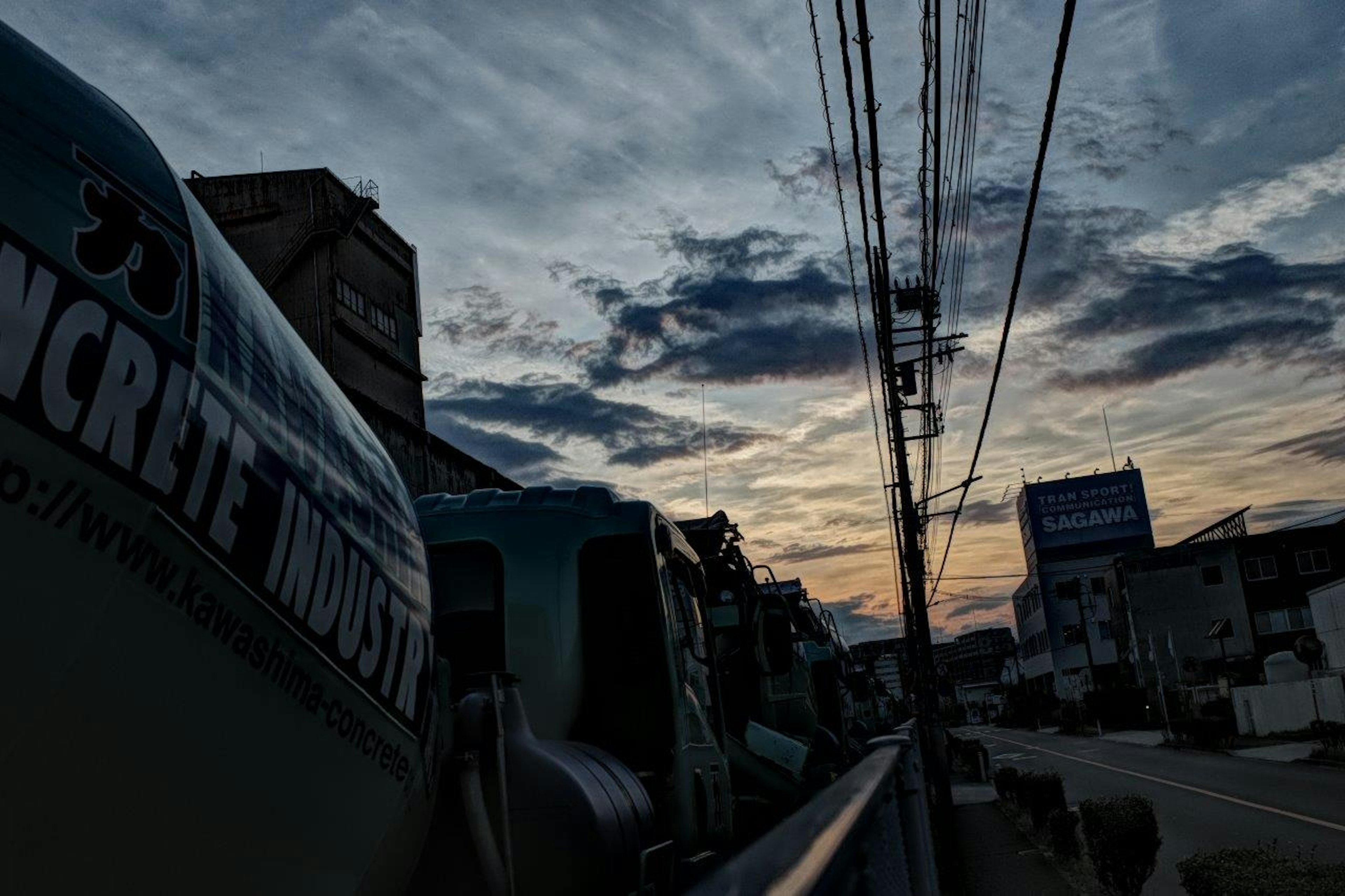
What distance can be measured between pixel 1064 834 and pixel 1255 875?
7.01m

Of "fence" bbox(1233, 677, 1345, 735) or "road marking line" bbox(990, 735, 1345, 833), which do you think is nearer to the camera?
"road marking line" bbox(990, 735, 1345, 833)

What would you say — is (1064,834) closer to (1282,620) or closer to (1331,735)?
(1331,735)

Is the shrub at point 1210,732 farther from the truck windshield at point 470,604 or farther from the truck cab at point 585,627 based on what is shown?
the truck windshield at point 470,604

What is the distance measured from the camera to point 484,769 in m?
3.62

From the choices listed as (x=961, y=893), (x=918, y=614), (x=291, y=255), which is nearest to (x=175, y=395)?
(x=961, y=893)

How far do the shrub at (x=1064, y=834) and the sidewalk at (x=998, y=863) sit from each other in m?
0.27

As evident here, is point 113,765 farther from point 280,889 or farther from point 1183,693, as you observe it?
point 1183,693

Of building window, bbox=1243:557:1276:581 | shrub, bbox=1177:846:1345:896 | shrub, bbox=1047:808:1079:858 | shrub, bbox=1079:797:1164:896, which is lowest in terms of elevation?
shrub, bbox=1047:808:1079:858

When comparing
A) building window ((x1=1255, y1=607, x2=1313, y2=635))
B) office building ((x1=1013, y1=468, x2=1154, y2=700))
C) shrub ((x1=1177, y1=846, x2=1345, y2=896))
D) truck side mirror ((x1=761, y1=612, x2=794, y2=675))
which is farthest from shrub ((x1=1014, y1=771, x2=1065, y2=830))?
office building ((x1=1013, y1=468, x2=1154, y2=700))

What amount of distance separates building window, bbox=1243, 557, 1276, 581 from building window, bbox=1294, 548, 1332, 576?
1.63 metres

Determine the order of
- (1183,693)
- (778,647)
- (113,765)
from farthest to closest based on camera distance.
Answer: (1183,693), (778,647), (113,765)

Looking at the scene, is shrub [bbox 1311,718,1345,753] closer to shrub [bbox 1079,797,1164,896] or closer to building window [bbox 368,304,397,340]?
shrub [bbox 1079,797,1164,896]

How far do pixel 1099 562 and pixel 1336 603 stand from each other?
67434 millimetres

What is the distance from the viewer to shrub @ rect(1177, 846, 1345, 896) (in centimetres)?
616
